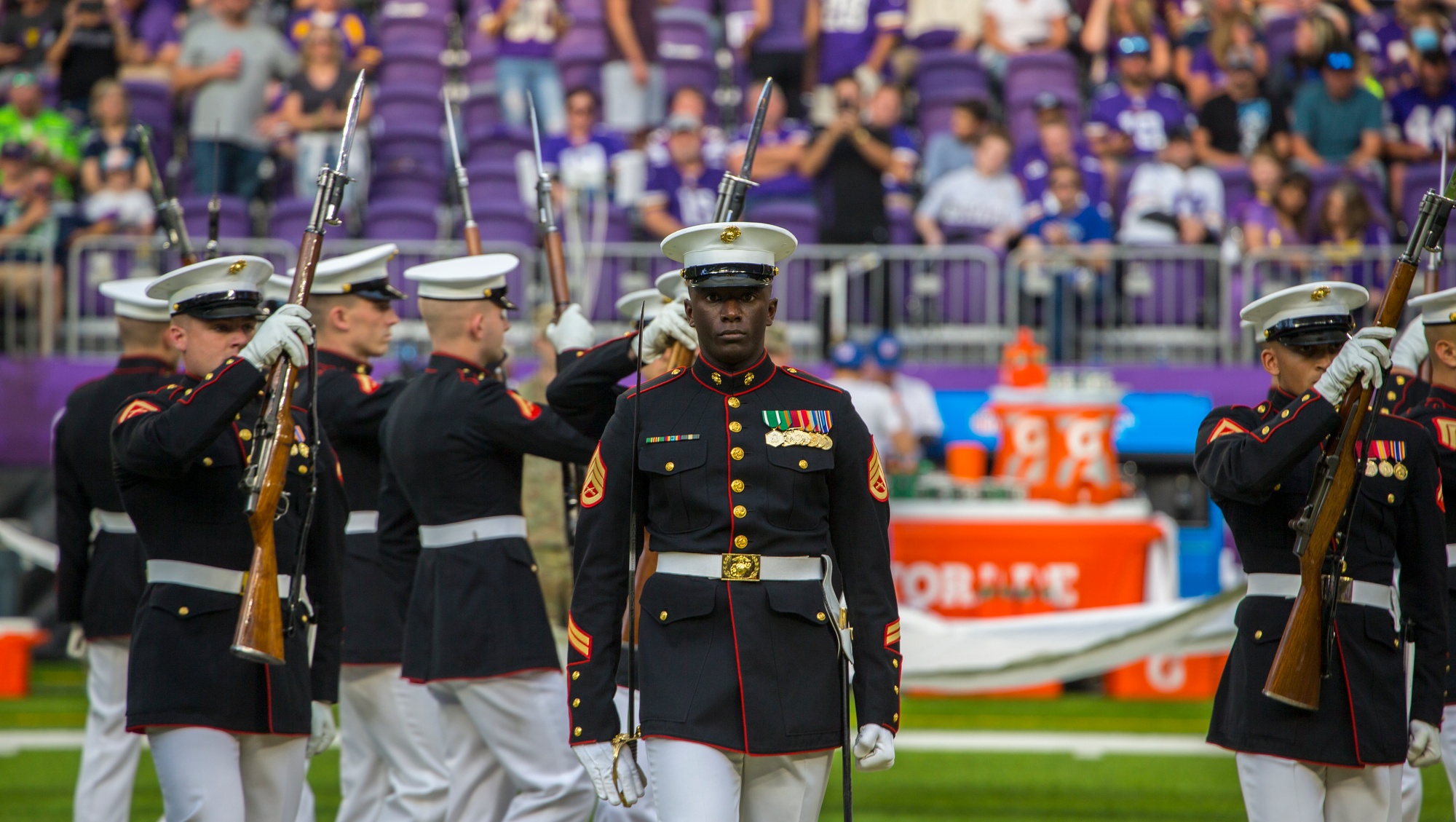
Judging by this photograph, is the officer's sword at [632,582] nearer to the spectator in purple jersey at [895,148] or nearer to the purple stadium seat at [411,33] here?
the spectator in purple jersey at [895,148]

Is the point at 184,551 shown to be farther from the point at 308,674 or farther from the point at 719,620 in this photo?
the point at 719,620

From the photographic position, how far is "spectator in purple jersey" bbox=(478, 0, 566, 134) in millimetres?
13984

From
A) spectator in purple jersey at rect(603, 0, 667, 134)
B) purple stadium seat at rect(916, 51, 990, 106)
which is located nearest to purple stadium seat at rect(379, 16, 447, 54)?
spectator in purple jersey at rect(603, 0, 667, 134)

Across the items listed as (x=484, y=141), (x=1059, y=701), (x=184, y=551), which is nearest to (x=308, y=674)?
(x=184, y=551)

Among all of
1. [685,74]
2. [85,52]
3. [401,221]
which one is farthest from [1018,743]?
[85,52]

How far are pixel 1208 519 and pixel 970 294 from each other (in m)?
2.33

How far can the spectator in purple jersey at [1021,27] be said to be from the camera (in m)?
14.2

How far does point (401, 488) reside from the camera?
543cm

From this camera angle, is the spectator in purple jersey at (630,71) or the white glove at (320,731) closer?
the white glove at (320,731)

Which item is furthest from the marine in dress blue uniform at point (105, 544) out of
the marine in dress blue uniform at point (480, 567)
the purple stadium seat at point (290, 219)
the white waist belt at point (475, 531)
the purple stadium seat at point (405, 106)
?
the purple stadium seat at point (405, 106)

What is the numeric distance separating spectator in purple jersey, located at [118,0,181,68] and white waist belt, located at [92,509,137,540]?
892cm

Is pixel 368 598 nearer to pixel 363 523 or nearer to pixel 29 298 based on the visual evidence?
pixel 363 523

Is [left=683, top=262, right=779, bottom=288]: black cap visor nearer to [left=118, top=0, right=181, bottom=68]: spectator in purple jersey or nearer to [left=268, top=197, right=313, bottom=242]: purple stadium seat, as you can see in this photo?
[left=268, top=197, right=313, bottom=242]: purple stadium seat

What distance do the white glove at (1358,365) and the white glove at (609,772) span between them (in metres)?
1.83
